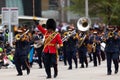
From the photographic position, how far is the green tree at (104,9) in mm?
45969

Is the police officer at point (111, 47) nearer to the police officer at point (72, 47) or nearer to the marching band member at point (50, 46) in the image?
Result: the marching band member at point (50, 46)

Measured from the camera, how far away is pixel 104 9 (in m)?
47.2

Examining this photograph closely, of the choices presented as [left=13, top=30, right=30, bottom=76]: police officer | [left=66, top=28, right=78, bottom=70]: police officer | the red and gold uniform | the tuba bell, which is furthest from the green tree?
the red and gold uniform

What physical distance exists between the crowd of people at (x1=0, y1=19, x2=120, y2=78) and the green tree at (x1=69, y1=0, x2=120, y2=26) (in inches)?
461

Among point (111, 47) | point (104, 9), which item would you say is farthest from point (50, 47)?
point (104, 9)

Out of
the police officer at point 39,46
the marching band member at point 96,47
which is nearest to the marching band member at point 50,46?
the police officer at point 39,46

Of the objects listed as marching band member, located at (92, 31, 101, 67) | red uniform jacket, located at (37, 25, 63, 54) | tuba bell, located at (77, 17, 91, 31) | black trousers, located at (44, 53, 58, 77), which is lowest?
marching band member, located at (92, 31, 101, 67)

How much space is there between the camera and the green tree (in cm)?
4597

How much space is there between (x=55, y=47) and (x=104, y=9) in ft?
85.7

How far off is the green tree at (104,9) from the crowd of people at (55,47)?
11.7 meters

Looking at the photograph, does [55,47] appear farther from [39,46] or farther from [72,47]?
[39,46]

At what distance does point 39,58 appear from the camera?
1173 inches

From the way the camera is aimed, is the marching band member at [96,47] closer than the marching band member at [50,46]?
No

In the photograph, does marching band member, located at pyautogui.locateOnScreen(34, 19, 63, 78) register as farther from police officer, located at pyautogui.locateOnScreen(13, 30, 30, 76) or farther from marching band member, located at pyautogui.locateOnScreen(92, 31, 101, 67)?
marching band member, located at pyautogui.locateOnScreen(92, 31, 101, 67)
